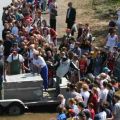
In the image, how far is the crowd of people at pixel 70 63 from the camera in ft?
51.0

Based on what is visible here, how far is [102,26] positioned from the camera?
94.7ft

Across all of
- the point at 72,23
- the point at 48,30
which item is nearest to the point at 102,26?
the point at 72,23

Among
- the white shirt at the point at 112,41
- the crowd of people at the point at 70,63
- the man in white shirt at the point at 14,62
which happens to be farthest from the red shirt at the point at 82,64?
the man in white shirt at the point at 14,62

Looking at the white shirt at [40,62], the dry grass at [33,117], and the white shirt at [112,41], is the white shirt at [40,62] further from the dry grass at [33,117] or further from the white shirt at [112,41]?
the white shirt at [112,41]

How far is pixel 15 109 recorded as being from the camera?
1852 centimetres

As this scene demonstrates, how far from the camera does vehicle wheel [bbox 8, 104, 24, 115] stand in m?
18.4

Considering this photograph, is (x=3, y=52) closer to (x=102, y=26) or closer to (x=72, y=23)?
(x=72, y=23)

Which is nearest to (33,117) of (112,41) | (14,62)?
(14,62)

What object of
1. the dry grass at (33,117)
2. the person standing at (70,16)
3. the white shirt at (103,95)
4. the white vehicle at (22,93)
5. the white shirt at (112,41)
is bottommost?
the dry grass at (33,117)

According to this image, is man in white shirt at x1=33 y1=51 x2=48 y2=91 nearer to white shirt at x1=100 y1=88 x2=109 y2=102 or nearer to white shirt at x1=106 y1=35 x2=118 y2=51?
white shirt at x1=100 y1=88 x2=109 y2=102

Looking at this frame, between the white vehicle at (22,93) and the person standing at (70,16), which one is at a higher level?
the person standing at (70,16)

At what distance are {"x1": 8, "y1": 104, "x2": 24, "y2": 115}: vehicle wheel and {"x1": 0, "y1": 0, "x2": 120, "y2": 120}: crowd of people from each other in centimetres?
131

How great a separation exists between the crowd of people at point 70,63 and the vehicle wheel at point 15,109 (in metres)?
1.31

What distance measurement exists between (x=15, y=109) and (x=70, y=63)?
2.44 m
